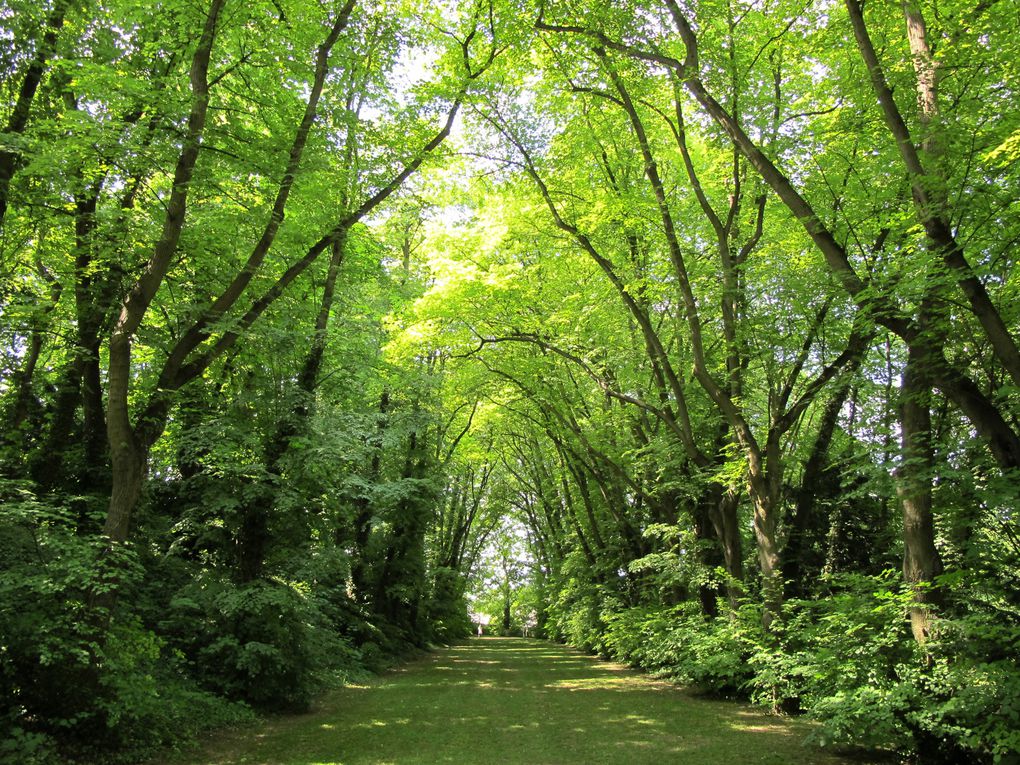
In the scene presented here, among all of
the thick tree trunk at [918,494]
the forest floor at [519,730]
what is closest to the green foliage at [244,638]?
the forest floor at [519,730]

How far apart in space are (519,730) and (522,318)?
864cm

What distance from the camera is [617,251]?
12703 millimetres

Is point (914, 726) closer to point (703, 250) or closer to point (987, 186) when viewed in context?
point (987, 186)

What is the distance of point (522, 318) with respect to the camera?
559 inches

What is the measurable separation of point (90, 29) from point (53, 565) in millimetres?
6916

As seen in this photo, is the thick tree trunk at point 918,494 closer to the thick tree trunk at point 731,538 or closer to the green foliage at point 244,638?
the thick tree trunk at point 731,538

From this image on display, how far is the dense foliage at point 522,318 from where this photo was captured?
552 centimetres

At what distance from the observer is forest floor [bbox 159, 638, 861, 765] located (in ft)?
21.4

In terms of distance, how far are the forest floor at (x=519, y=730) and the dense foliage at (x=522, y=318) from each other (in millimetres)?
568

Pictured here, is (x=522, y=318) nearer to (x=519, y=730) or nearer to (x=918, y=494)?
(x=519, y=730)

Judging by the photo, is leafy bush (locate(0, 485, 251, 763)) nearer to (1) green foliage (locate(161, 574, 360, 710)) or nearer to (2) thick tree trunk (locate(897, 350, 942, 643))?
(1) green foliage (locate(161, 574, 360, 710))

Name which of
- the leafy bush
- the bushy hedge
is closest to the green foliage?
the leafy bush

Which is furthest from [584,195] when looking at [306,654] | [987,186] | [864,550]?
[306,654]

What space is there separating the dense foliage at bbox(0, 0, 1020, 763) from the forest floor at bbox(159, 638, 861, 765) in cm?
57
